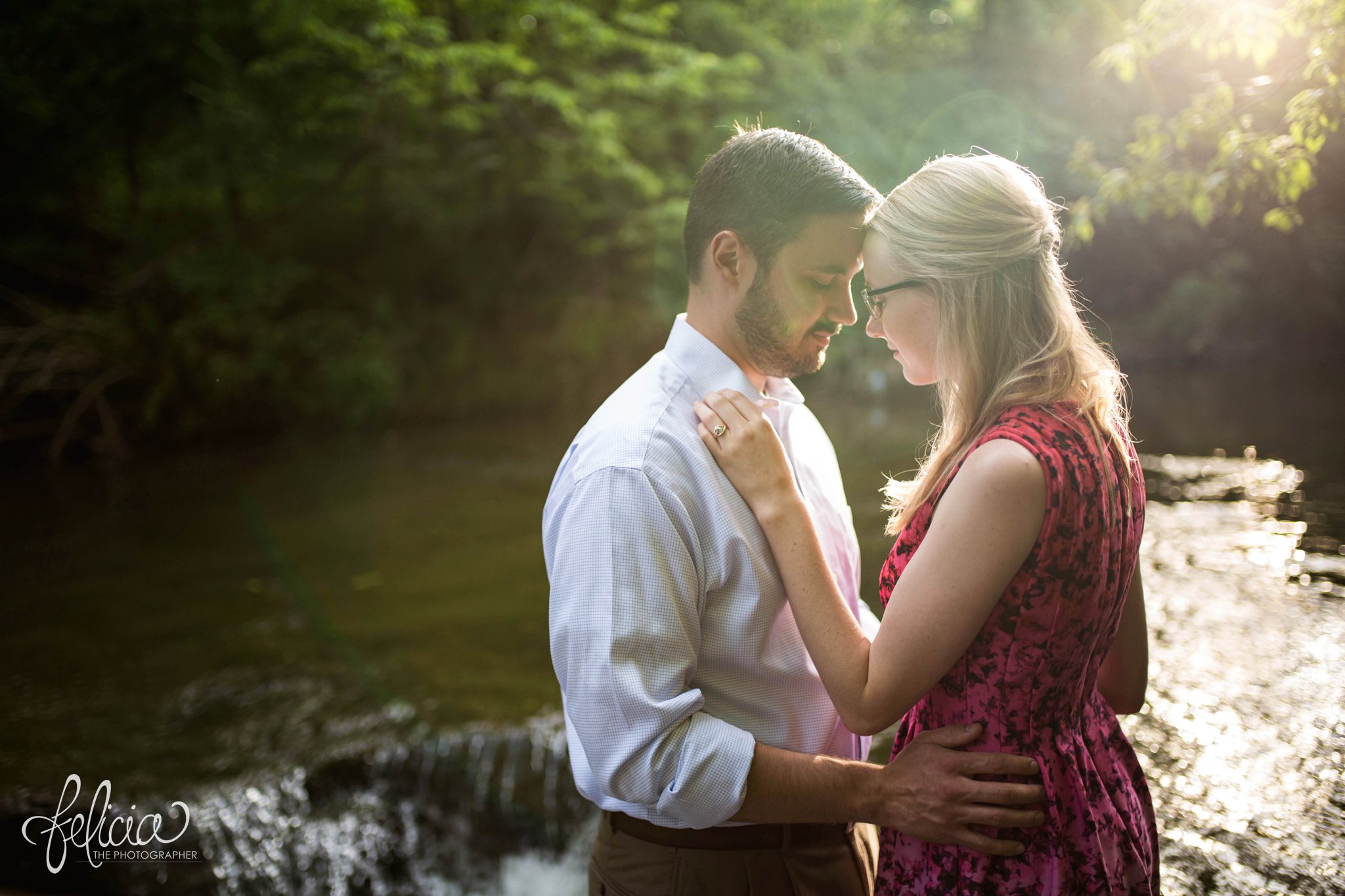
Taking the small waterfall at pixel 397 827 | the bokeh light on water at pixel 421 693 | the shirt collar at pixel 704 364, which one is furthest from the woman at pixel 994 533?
the small waterfall at pixel 397 827

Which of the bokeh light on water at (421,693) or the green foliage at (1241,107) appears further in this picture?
the bokeh light on water at (421,693)

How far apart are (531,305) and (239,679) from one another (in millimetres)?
12663

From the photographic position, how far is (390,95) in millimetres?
12789

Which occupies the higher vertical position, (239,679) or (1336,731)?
(1336,731)

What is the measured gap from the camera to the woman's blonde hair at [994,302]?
5.23 feet

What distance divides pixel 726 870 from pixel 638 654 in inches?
22.6

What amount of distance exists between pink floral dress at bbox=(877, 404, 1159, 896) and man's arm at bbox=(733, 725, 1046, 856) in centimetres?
4

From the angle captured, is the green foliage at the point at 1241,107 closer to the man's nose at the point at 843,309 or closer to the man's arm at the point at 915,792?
the man's nose at the point at 843,309

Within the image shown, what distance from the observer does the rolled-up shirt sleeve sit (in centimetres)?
155

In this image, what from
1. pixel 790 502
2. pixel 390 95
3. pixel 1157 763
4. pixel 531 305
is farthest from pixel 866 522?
pixel 531 305

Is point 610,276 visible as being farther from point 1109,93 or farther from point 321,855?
point 321,855

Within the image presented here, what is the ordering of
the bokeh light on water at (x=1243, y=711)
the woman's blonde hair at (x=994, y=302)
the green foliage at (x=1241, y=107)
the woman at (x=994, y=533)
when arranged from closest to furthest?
1. the woman at (x=994, y=533)
2. the woman's blonde hair at (x=994, y=302)
3. the green foliage at (x=1241, y=107)
4. the bokeh light on water at (x=1243, y=711)

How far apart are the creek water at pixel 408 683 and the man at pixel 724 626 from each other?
2689mm

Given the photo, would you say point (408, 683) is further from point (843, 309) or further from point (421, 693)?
point (843, 309)
